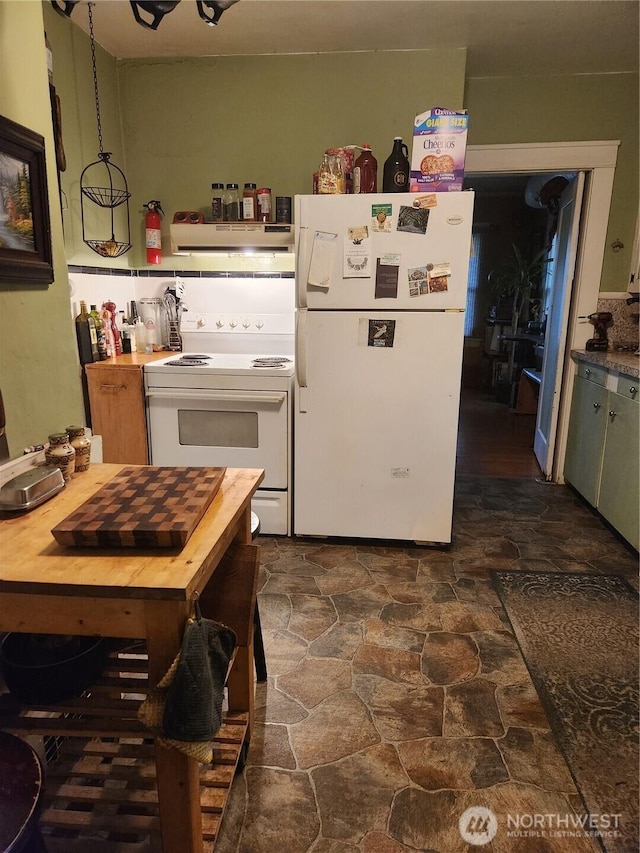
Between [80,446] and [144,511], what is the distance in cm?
46

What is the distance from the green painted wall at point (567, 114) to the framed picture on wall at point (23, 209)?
2.91 meters

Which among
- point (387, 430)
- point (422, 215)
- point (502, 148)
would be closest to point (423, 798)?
point (387, 430)

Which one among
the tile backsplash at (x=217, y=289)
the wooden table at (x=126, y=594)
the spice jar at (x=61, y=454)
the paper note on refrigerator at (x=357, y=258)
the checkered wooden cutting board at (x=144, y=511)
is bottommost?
the wooden table at (x=126, y=594)

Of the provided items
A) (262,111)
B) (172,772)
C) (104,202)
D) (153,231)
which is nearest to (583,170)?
(262,111)

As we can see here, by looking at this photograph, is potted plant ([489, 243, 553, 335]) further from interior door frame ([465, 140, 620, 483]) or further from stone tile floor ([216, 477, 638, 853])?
stone tile floor ([216, 477, 638, 853])

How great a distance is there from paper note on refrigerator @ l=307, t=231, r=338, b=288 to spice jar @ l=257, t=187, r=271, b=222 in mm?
699

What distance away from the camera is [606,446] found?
301 cm

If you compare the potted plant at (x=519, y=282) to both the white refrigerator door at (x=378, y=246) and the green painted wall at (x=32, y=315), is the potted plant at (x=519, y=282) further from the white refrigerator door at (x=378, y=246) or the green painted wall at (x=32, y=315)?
the green painted wall at (x=32, y=315)

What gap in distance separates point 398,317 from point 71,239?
5.65 feet

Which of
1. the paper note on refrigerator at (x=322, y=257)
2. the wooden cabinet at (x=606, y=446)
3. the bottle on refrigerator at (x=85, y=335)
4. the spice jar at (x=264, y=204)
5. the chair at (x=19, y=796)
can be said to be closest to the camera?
the chair at (x=19, y=796)

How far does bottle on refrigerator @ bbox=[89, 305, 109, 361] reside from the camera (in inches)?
114

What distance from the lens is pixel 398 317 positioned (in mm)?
2520

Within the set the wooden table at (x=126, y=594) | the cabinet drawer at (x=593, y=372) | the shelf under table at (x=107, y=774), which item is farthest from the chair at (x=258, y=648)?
the cabinet drawer at (x=593, y=372)

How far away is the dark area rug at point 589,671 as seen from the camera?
58.0 inches
